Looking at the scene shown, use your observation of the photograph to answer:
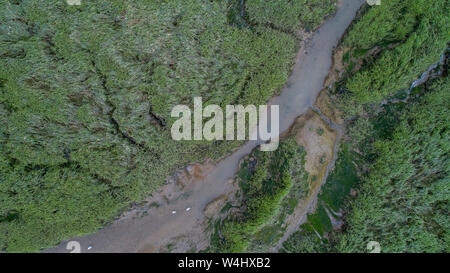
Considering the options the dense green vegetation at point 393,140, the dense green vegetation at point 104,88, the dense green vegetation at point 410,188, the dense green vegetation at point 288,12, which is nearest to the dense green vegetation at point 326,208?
the dense green vegetation at point 393,140

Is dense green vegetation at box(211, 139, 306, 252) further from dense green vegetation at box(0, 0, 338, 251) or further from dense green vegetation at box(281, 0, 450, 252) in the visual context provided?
dense green vegetation at box(0, 0, 338, 251)

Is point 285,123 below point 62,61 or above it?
below

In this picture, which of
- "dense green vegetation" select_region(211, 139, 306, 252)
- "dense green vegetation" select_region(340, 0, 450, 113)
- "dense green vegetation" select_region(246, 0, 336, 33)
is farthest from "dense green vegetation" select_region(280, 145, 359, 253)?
"dense green vegetation" select_region(246, 0, 336, 33)

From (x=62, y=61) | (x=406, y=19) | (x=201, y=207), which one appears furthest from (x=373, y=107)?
(x=62, y=61)

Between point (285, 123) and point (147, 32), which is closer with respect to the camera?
point (147, 32)

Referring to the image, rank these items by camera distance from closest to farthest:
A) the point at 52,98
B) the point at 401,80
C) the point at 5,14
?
the point at 5,14 → the point at 52,98 → the point at 401,80

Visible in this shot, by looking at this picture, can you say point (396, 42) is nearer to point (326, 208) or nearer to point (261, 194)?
point (326, 208)

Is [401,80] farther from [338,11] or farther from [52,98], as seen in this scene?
[52,98]
